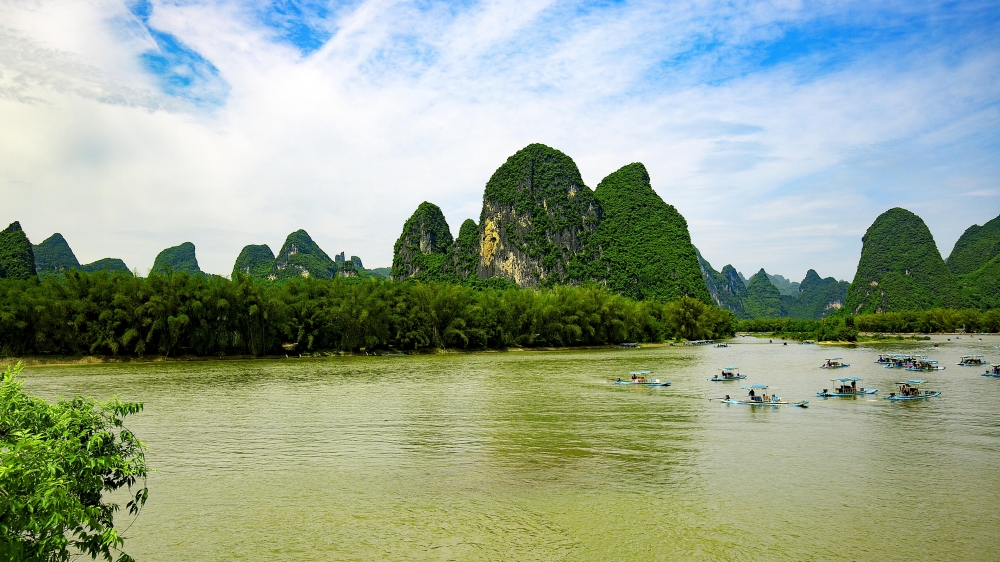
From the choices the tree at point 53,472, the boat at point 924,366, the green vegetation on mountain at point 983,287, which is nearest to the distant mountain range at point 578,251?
the green vegetation on mountain at point 983,287

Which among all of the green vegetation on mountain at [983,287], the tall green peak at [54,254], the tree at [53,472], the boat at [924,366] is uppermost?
the tall green peak at [54,254]

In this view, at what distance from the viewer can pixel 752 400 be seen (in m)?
21.6

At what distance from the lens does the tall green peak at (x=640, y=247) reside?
10331cm

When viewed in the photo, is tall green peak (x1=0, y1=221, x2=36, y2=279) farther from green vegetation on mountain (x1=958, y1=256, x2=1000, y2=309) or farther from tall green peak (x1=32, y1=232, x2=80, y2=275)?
green vegetation on mountain (x1=958, y1=256, x2=1000, y2=309)

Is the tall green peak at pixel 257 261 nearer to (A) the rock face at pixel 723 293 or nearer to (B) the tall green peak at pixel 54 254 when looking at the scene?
(B) the tall green peak at pixel 54 254

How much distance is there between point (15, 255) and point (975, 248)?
180m

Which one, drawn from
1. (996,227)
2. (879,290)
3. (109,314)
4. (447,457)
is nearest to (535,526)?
(447,457)

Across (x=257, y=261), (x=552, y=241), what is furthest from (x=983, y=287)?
(x=257, y=261)

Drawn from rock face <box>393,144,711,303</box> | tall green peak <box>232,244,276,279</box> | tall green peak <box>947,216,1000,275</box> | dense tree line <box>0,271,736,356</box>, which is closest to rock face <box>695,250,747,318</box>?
tall green peak <box>947,216,1000,275</box>

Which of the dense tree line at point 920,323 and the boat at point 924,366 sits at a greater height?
the dense tree line at point 920,323

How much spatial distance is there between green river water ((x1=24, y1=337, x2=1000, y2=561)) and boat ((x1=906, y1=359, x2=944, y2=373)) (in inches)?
293

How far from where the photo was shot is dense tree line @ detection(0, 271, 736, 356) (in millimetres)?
39000

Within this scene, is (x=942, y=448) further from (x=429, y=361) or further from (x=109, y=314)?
(x=109, y=314)

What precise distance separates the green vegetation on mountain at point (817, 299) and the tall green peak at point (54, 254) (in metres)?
188
